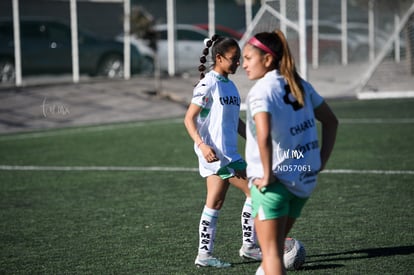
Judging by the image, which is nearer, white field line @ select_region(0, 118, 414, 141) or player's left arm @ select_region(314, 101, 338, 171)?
player's left arm @ select_region(314, 101, 338, 171)

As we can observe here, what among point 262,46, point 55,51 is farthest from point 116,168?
point 55,51

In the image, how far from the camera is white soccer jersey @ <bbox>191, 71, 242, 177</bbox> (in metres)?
5.77

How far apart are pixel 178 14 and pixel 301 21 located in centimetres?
1152

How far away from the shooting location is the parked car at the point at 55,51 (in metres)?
21.5

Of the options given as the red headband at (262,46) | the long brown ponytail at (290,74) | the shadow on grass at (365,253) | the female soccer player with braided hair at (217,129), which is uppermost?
the red headband at (262,46)

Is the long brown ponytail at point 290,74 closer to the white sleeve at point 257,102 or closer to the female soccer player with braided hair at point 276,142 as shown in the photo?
the female soccer player with braided hair at point 276,142

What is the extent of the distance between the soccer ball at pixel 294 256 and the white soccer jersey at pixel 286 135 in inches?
59.9

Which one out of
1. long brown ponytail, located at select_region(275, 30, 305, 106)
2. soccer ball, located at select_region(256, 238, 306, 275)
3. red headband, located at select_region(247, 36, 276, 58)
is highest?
red headband, located at select_region(247, 36, 276, 58)

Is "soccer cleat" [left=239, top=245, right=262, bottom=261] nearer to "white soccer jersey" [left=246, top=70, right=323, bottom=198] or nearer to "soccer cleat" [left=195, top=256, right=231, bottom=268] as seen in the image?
"soccer cleat" [left=195, top=256, right=231, bottom=268]

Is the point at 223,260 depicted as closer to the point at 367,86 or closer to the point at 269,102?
the point at 269,102

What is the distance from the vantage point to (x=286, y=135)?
13.6ft

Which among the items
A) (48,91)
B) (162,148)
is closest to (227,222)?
(162,148)

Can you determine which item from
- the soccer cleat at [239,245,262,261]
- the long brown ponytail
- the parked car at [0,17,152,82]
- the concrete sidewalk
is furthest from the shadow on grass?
the parked car at [0,17,152,82]

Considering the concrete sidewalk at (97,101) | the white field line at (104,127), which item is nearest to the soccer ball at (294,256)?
the white field line at (104,127)
